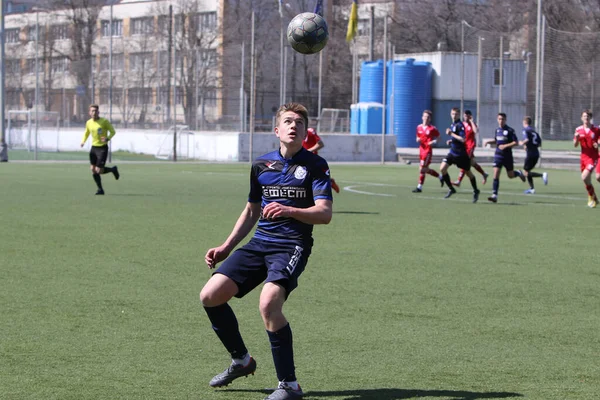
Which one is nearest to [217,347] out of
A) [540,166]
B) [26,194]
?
[26,194]

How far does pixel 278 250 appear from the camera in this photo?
6078 millimetres

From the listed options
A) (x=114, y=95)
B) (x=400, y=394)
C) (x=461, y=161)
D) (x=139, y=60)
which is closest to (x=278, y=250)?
(x=400, y=394)

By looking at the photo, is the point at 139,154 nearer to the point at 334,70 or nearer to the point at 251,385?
the point at 334,70

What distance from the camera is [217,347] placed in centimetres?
748

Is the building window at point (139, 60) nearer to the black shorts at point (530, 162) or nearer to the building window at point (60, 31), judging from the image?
the building window at point (60, 31)

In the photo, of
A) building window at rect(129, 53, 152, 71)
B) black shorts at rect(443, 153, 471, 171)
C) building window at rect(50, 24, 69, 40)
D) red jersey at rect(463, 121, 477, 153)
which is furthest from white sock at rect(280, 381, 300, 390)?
building window at rect(50, 24, 69, 40)

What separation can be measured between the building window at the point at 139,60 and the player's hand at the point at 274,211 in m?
60.8

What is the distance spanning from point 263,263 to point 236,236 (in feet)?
1.16

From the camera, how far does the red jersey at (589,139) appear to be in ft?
69.3

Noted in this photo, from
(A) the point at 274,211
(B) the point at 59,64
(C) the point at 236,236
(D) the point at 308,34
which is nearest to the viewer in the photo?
(A) the point at 274,211

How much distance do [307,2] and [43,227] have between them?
5523cm

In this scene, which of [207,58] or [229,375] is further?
[207,58]

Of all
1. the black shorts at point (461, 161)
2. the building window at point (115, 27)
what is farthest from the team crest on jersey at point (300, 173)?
the building window at point (115, 27)

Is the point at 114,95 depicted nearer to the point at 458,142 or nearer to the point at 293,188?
the point at 458,142
